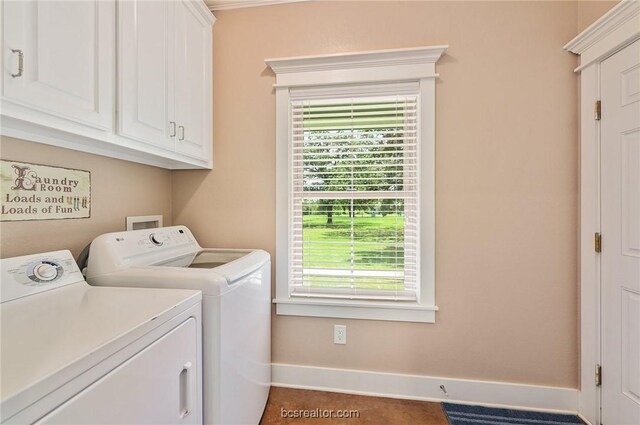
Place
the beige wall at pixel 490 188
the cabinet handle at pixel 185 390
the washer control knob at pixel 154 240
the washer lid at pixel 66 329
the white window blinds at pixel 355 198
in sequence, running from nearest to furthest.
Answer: the washer lid at pixel 66 329, the cabinet handle at pixel 185 390, the washer control knob at pixel 154 240, the beige wall at pixel 490 188, the white window blinds at pixel 355 198

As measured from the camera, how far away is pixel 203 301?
3.36 ft

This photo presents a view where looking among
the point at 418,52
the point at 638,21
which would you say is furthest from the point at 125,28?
the point at 638,21

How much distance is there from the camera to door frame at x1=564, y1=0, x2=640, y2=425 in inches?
58.3

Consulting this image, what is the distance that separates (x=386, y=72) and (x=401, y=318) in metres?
1.55

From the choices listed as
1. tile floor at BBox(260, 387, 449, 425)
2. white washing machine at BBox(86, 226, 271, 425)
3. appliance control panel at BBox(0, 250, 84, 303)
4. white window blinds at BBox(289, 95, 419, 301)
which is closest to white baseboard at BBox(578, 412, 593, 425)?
tile floor at BBox(260, 387, 449, 425)

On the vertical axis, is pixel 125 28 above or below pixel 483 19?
below

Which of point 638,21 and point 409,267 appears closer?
point 638,21

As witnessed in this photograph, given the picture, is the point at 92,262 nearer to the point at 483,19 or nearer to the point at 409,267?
the point at 409,267

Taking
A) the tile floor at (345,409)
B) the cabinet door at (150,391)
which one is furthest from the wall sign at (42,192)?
the tile floor at (345,409)

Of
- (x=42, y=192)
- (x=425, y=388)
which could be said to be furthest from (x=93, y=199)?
(x=425, y=388)

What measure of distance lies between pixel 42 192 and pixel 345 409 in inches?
74.7

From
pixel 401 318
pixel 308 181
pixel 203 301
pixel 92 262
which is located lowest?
pixel 401 318

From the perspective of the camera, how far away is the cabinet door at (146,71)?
1133 mm

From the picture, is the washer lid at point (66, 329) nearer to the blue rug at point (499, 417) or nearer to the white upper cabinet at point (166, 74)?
the white upper cabinet at point (166, 74)
